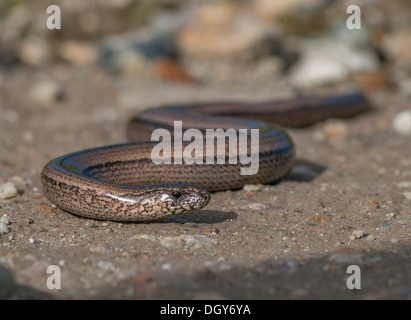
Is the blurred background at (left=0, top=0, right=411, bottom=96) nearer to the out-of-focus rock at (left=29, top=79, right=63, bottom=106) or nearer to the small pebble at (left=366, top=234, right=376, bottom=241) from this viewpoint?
the out-of-focus rock at (left=29, top=79, right=63, bottom=106)

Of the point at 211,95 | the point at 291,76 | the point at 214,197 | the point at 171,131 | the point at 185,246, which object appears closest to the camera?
the point at 185,246

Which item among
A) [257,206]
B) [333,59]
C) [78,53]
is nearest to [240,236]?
[257,206]

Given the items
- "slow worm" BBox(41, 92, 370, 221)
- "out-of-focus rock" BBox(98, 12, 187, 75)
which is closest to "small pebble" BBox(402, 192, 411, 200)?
"slow worm" BBox(41, 92, 370, 221)

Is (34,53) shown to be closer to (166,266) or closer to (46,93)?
(46,93)

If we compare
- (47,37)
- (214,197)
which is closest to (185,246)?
(214,197)

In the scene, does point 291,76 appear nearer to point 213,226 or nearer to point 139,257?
point 213,226

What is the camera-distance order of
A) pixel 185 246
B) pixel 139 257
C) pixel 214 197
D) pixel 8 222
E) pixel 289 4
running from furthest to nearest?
pixel 289 4
pixel 214 197
pixel 8 222
pixel 185 246
pixel 139 257
